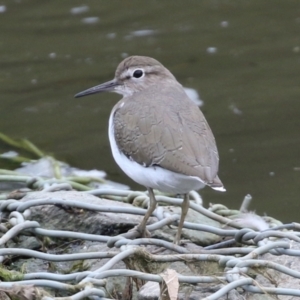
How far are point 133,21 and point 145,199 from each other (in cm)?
552

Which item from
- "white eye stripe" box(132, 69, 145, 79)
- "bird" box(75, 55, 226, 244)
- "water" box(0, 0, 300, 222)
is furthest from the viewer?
"water" box(0, 0, 300, 222)

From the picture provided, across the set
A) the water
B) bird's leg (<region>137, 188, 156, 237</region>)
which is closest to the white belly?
bird's leg (<region>137, 188, 156, 237</region>)

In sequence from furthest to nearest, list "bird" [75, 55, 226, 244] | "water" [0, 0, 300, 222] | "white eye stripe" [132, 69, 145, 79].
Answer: "water" [0, 0, 300, 222] < "white eye stripe" [132, 69, 145, 79] < "bird" [75, 55, 226, 244]

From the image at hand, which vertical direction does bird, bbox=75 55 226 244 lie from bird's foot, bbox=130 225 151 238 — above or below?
above

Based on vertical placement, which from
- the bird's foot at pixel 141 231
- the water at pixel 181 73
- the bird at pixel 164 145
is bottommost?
the water at pixel 181 73

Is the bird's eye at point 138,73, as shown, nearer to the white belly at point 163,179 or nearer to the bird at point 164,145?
the bird at point 164,145

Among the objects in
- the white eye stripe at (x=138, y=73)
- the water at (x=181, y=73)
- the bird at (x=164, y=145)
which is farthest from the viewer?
the water at (x=181, y=73)

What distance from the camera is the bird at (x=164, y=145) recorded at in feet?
11.7

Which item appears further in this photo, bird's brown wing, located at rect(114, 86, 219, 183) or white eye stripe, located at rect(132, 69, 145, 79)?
white eye stripe, located at rect(132, 69, 145, 79)

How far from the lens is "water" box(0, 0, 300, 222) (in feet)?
21.5

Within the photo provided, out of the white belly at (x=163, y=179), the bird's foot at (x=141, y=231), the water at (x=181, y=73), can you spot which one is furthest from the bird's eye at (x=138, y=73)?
the water at (x=181, y=73)

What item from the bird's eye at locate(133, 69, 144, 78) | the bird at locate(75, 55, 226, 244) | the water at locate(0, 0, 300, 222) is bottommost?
the water at locate(0, 0, 300, 222)

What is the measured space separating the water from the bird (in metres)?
2.05

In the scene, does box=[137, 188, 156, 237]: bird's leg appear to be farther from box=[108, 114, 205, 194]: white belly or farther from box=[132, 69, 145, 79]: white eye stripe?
box=[132, 69, 145, 79]: white eye stripe
